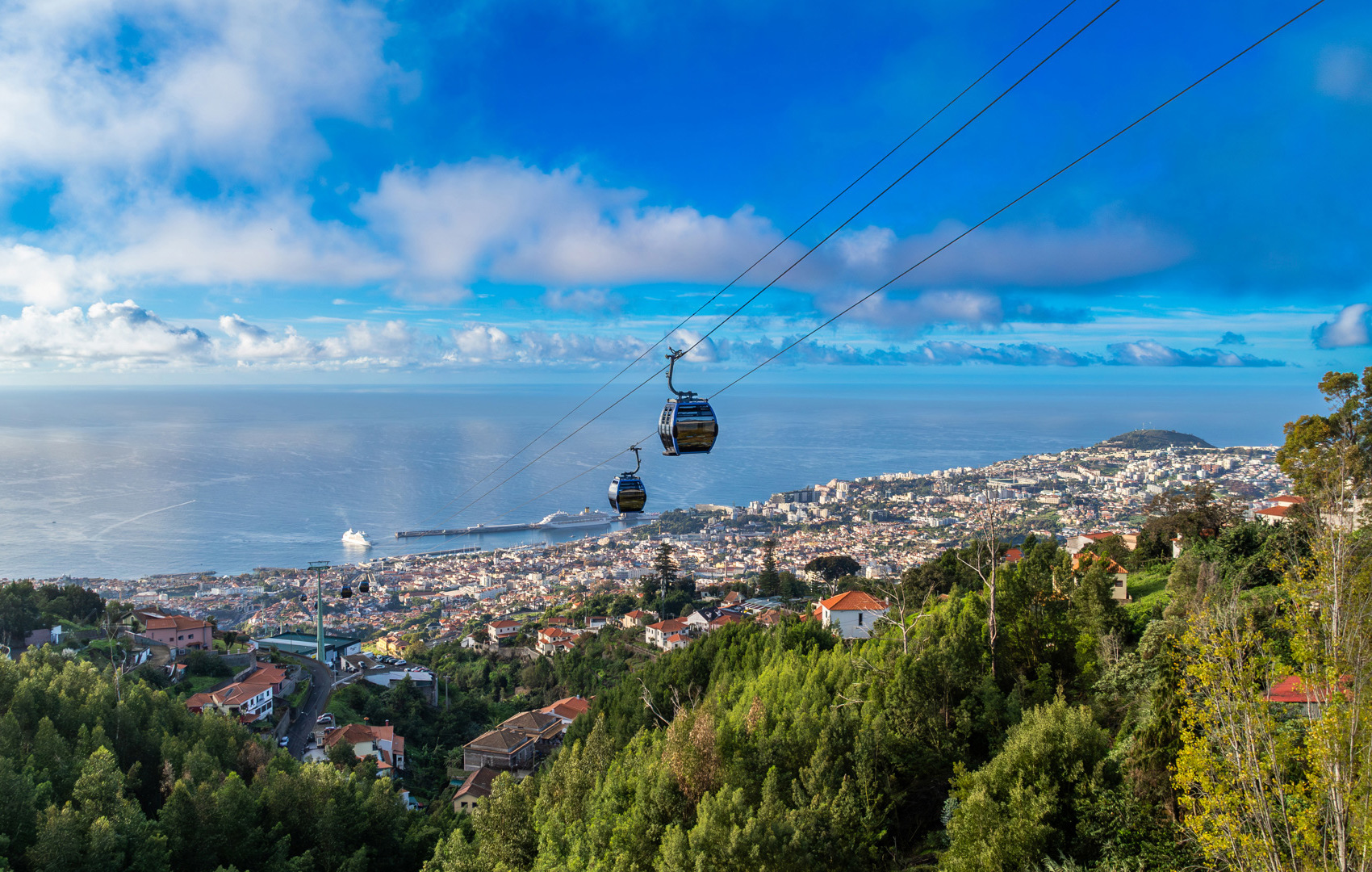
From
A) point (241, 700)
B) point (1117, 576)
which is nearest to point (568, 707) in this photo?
point (241, 700)

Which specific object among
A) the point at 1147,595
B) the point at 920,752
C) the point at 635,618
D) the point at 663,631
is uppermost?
the point at 1147,595

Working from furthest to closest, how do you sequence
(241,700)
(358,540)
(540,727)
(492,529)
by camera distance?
(492,529)
(358,540)
(540,727)
(241,700)

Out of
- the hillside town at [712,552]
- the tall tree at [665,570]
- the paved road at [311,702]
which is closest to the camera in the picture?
the paved road at [311,702]

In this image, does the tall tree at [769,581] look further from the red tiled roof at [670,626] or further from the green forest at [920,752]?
the green forest at [920,752]

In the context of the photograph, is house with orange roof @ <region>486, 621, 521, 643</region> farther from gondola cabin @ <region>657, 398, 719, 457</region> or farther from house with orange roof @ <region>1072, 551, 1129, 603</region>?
gondola cabin @ <region>657, 398, 719, 457</region>

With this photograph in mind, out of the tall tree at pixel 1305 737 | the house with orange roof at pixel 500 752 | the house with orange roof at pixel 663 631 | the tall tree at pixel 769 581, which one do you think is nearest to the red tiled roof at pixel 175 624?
the house with orange roof at pixel 500 752

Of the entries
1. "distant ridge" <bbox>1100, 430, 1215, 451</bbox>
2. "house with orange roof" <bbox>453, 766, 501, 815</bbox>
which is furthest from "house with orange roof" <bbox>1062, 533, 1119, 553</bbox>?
"distant ridge" <bbox>1100, 430, 1215, 451</bbox>

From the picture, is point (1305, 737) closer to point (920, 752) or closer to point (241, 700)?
point (920, 752)
